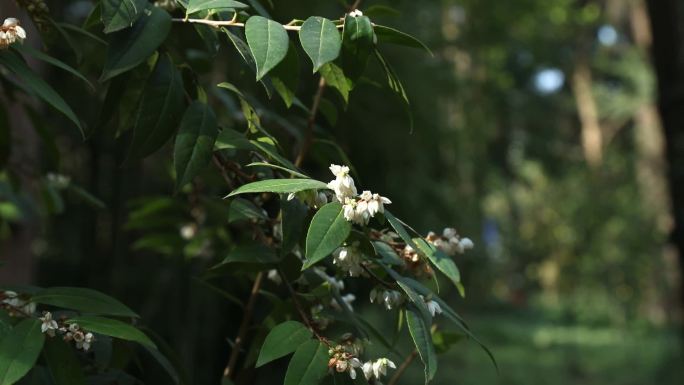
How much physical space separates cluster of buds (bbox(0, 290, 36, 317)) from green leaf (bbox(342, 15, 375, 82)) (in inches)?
16.0

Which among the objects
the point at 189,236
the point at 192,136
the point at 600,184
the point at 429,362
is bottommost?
the point at 600,184

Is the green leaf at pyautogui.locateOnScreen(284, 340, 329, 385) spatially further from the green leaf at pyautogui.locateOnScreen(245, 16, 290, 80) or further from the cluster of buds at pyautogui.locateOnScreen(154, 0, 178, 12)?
the cluster of buds at pyautogui.locateOnScreen(154, 0, 178, 12)

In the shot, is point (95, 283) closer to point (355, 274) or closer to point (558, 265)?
point (355, 274)

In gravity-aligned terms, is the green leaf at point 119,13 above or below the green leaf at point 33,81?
above

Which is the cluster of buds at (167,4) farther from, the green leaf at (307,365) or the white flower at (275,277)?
the green leaf at (307,365)

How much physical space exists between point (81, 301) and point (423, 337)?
344mm

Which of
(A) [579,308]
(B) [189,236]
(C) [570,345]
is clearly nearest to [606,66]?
(A) [579,308]

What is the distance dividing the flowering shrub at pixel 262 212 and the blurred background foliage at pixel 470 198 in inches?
5.2

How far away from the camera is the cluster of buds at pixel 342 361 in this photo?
799 millimetres

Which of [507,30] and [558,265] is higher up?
[507,30]

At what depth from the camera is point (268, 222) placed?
3.38ft

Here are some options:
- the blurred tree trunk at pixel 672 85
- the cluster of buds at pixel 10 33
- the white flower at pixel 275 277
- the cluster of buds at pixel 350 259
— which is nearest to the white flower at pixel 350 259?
the cluster of buds at pixel 350 259

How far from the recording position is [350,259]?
33.4 inches

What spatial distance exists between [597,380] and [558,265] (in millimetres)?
7953
